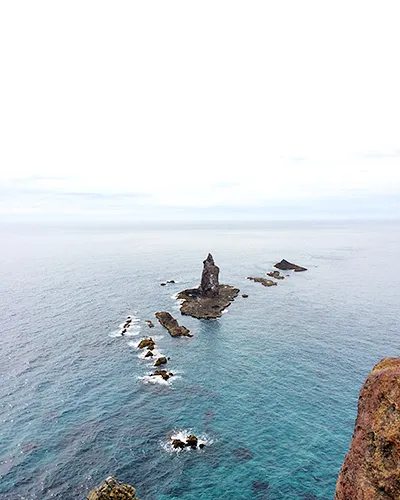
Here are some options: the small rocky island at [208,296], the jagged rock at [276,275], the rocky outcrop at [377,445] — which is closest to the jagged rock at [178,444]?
the rocky outcrop at [377,445]

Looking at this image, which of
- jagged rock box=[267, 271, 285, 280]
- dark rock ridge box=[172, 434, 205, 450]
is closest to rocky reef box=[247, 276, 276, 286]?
jagged rock box=[267, 271, 285, 280]

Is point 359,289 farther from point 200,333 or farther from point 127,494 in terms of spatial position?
point 127,494

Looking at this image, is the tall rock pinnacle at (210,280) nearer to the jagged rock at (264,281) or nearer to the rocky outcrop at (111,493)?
the jagged rock at (264,281)

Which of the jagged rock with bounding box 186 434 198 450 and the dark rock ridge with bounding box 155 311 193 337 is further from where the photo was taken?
the dark rock ridge with bounding box 155 311 193 337

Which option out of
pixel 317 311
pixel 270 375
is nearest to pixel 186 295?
pixel 317 311

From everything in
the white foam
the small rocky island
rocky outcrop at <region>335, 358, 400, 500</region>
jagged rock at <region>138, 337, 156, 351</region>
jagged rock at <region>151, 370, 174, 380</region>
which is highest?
rocky outcrop at <region>335, 358, 400, 500</region>

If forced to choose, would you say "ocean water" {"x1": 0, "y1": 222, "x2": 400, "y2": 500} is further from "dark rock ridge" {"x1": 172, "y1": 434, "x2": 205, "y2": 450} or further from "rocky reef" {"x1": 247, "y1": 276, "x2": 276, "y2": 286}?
"rocky reef" {"x1": 247, "y1": 276, "x2": 276, "y2": 286}

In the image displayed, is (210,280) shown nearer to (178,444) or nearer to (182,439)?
(182,439)

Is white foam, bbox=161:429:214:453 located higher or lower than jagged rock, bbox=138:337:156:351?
lower
